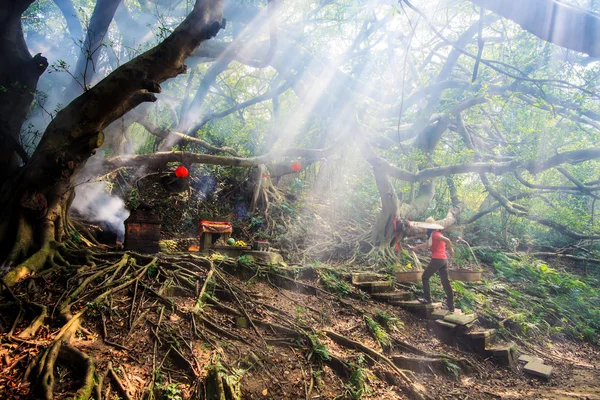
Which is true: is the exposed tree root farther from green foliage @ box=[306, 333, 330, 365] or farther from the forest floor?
green foliage @ box=[306, 333, 330, 365]

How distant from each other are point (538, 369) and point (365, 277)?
340cm

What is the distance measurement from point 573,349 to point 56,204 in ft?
35.1

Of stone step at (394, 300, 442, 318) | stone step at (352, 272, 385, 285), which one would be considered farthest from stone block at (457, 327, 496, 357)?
stone step at (352, 272, 385, 285)

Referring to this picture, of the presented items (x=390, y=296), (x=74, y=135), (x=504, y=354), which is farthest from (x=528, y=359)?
(x=74, y=135)

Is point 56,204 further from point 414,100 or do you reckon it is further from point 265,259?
point 414,100

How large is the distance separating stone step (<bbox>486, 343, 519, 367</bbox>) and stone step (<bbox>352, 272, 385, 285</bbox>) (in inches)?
98.2

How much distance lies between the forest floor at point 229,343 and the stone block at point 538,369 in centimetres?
12

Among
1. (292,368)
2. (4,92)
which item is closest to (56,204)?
(4,92)

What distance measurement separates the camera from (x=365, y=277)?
7.59 meters

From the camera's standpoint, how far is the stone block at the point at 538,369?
5450mm

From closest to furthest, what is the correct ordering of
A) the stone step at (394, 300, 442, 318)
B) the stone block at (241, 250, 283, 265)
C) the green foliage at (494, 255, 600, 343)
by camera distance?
1. the stone step at (394, 300, 442, 318)
2. the stone block at (241, 250, 283, 265)
3. the green foliage at (494, 255, 600, 343)

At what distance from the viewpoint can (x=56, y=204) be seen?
5.56 meters

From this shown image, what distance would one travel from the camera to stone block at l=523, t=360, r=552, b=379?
545 centimetres

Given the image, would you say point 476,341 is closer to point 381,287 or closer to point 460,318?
point 460,318
